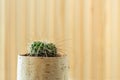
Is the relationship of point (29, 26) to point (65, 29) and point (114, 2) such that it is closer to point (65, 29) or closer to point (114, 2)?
point (65, 29)

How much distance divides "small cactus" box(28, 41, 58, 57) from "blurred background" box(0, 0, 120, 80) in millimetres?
797

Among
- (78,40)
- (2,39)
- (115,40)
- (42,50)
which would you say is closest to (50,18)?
(78,40)

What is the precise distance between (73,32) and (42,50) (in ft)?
2.79

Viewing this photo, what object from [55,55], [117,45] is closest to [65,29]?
[117,45]

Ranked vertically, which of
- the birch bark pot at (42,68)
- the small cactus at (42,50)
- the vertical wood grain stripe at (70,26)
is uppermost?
the vertical wood grain stripe at (70,26)

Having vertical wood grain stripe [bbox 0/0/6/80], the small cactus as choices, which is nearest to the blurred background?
Result: vertical wood grain stripe [bbox 0/0/6/80]

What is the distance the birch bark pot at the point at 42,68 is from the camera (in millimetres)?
1000

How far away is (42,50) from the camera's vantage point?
1.05 metres

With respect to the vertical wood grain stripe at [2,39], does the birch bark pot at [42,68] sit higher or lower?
lower

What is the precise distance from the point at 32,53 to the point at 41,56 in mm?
48

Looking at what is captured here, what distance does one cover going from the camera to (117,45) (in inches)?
73.2

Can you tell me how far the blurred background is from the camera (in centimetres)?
186

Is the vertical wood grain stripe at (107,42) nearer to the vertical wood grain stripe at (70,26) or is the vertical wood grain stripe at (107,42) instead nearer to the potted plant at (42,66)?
the vertical wood grain stripe at (70,26)

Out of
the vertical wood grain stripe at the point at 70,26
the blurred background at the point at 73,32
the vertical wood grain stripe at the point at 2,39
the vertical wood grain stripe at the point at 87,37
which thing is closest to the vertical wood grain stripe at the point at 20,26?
the blurred background at the point at 73,32
